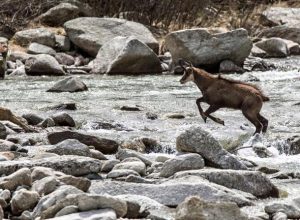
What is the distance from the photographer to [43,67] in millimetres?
18062

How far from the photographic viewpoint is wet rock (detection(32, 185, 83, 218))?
5.23 metres

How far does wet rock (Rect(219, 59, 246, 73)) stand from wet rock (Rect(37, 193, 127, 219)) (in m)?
14.1

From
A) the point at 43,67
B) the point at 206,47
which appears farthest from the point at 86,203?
the point at 206,47

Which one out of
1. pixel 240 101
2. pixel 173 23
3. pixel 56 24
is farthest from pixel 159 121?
pixel 173 23

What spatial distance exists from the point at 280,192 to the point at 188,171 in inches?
29.9

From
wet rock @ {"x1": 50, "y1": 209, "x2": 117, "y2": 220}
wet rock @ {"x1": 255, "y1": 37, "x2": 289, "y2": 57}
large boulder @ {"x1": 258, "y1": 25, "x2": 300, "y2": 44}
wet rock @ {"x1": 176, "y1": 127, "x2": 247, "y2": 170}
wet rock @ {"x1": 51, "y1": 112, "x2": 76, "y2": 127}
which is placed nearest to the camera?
wet rock @ {"x1": 50, "y1": 209, "x2": 117, "y2": 220}

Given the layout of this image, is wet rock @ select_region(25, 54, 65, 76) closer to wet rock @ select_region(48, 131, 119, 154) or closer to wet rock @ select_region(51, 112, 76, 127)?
wet rock @ select_region(51, 112, 76, 127)

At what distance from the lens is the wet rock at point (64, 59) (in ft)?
64.7

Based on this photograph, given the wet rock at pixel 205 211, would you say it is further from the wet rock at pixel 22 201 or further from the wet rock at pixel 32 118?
the wet rock at pixel 32 118

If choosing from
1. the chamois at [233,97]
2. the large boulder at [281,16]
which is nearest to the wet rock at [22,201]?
the chamois at [233,97]

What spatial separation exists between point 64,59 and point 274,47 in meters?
6.28

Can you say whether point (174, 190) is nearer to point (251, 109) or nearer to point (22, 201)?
point (22, 201)

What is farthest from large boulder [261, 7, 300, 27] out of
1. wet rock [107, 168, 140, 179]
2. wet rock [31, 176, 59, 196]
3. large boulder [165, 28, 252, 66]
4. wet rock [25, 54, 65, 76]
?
wet rock [31, 176, 59, 196]

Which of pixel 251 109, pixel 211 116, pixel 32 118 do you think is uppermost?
pixel 251 109
